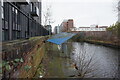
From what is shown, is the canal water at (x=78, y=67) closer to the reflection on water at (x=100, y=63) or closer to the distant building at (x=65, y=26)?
the reflection on water at (x=100, y=63)

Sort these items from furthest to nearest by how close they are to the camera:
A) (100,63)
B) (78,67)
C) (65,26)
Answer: (65,26) → (100,63) → (78,67)

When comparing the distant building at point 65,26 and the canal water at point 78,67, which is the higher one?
the distant building at point 65,26

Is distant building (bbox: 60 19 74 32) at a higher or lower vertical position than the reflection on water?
higher

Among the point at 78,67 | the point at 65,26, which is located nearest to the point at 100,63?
the point at 78,67

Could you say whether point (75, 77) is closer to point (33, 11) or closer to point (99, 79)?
point (99, 79)

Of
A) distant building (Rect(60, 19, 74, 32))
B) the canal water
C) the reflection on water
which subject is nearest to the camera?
the canal water

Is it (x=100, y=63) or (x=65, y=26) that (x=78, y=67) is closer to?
(x=100, y=63)

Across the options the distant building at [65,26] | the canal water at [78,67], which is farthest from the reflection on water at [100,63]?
the distant building at [65,26]

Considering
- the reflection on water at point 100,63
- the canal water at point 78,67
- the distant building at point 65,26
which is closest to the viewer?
the canal water at point 78,67

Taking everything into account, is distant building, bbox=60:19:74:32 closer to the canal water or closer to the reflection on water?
the reflection on water

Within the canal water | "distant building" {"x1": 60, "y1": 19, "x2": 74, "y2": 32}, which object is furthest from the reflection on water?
"distant building" {"x1": 60, "y1": 19, "x2": 74, "y2": 32}

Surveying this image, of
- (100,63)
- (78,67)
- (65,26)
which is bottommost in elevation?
(100,63)

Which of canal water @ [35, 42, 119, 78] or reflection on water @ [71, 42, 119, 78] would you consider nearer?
canal water @ [35, 42, 119, 78]

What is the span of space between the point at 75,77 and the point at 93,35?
1304 inches
